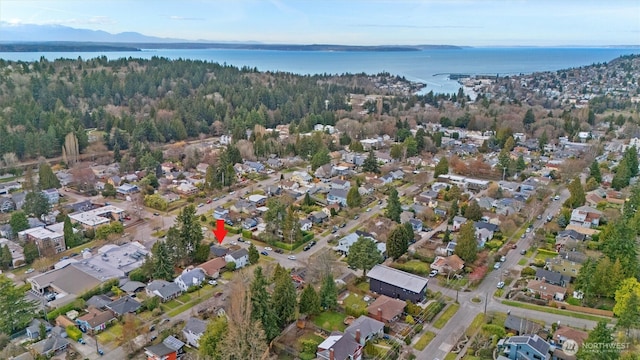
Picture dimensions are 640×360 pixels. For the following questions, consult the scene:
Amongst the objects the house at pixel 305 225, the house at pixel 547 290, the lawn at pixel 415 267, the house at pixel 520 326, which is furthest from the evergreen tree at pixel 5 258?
the house at pixel 547 290

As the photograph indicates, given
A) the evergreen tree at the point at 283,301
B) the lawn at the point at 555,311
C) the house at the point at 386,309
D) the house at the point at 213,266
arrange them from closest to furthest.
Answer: the evergreen tree at the point at 283,301 → the house at the point at 386,309 → the lawn at the point at 555,311 → the house at the point at 213,266

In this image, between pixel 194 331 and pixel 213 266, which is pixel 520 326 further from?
pixel 213 266

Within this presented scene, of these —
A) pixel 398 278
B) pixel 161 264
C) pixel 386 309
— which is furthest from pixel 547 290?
pixel 161 264

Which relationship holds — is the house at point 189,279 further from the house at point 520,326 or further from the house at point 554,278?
the house at point 554,278

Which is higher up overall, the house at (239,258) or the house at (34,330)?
the house at (239,258)

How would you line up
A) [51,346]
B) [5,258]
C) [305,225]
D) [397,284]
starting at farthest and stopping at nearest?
[305,225], [5,258], [397,284], [51,346]
